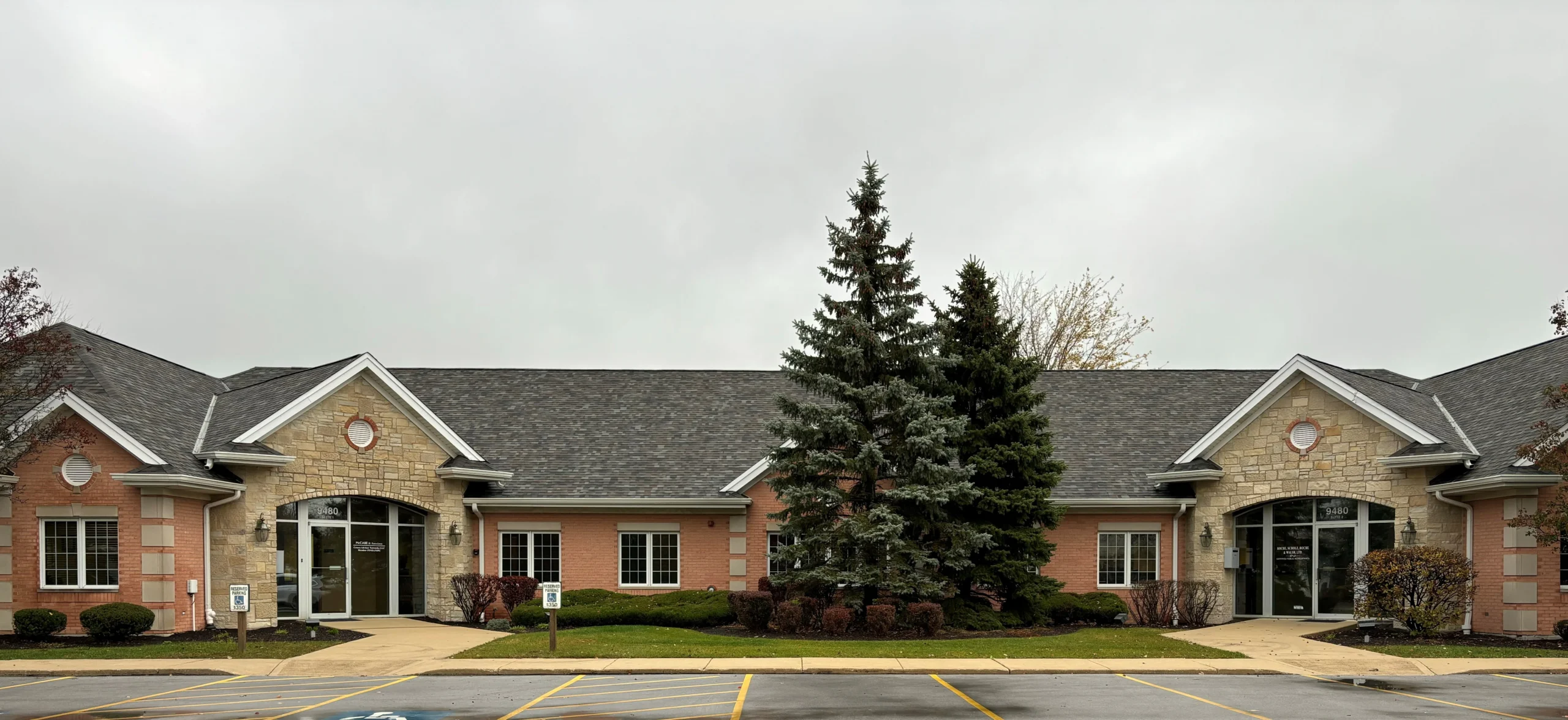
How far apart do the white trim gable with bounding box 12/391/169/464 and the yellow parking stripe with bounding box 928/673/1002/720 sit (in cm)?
1448

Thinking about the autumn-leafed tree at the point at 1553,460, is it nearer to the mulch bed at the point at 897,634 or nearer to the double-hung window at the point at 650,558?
the mulch bed at the point at 897,634

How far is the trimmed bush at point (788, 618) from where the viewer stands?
74.6ft

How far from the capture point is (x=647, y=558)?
2784cm

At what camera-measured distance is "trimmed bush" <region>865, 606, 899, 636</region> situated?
2223 centimetres

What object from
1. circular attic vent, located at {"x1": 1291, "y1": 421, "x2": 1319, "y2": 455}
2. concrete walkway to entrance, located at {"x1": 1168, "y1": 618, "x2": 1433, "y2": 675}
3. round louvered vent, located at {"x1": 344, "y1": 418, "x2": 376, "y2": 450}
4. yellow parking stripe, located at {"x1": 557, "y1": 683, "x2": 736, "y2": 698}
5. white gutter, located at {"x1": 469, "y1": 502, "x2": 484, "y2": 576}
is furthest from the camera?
white gutter, located at {"x1": 469, "y1": 502, "x2": 484, "y2": 576}

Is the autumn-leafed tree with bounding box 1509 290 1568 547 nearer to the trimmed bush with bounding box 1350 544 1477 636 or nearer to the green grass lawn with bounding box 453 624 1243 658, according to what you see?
the trimmed bush with bounding box 1350 544 1477 636

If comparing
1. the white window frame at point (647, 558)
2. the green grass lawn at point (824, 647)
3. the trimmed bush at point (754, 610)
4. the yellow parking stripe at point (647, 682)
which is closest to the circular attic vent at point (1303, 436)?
the green grass lawn at point (824, 647)

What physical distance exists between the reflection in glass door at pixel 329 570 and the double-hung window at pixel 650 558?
623 cm

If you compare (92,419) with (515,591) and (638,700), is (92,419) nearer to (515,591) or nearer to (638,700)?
(515,591)

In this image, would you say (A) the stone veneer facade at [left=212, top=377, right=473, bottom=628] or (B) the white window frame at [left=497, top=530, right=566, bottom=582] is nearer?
(A) the stone veneer facade at [left=212, top=377, right=473, bottom=628]

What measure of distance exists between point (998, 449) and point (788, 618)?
5.71m

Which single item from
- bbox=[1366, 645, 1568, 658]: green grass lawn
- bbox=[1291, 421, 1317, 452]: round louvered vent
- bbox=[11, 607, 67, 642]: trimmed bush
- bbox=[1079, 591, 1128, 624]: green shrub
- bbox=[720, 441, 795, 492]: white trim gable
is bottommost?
bbox=[1079, 591, 1128, 624]: green shrub

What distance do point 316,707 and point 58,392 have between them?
12.2 meters

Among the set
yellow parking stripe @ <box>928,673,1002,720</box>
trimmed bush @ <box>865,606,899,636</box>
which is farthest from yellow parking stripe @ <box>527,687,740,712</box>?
trimmed bush @ <box>865,606,899,636</box>
